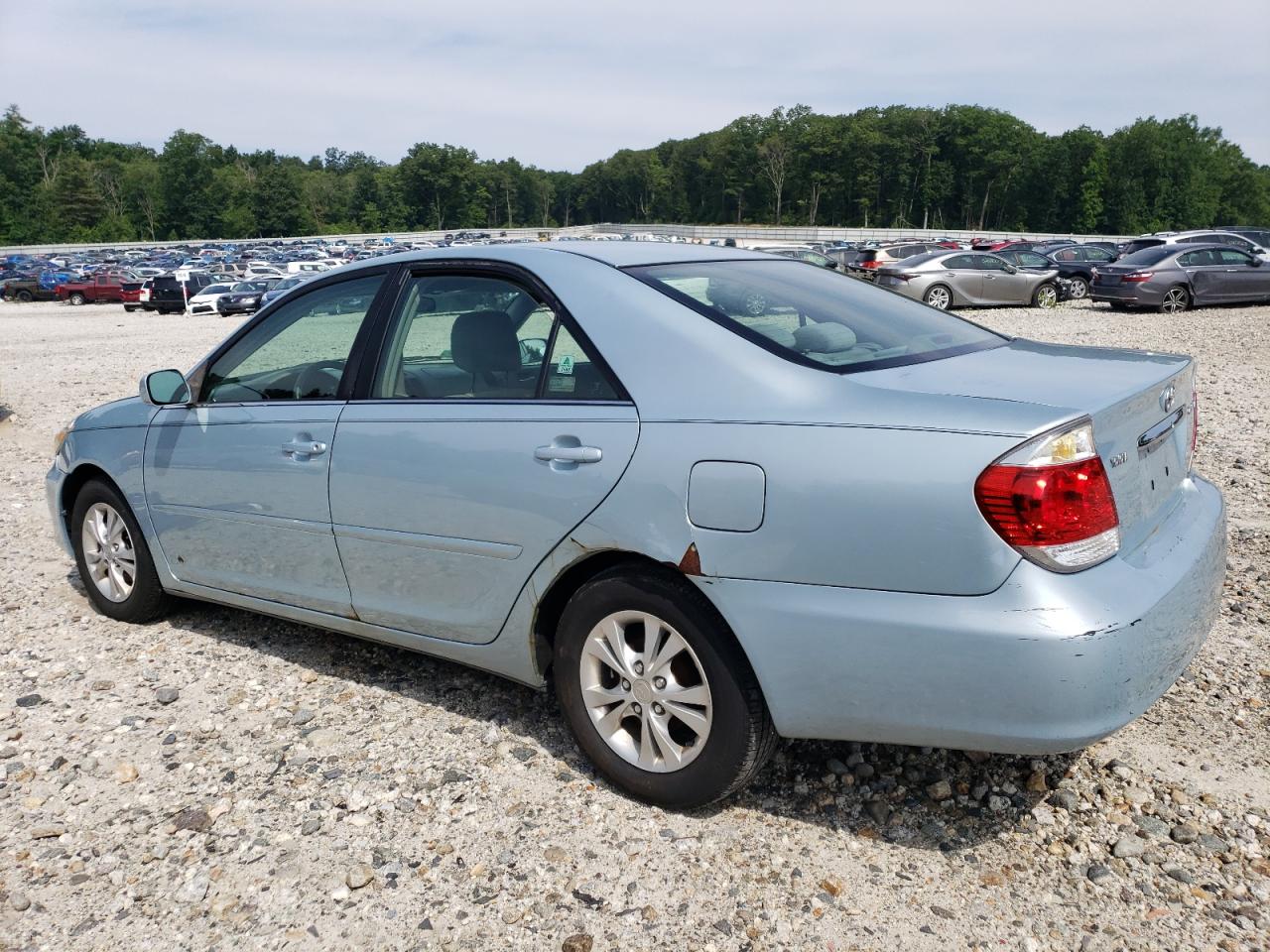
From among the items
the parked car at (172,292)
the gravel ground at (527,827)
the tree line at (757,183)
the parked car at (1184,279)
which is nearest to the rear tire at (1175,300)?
the parked car at (1184,279)

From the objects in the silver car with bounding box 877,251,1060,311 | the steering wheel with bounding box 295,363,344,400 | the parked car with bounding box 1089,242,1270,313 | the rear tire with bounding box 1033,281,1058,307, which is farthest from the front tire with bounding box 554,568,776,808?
the rear tire with bounding box 1033,281,1058,307

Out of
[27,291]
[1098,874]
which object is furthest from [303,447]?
[27,291]

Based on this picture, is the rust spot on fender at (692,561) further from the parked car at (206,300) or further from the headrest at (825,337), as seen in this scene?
the parked car at (206,300)

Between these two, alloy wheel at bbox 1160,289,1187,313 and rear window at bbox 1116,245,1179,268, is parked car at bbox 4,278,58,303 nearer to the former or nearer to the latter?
rear window at bbox 1116,245,1179,268

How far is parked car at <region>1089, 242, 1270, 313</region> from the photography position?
71.0 ft

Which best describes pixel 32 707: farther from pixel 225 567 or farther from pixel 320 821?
pixel 320 821

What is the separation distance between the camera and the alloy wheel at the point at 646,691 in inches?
114

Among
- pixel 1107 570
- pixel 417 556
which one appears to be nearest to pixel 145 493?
pixel 417 556

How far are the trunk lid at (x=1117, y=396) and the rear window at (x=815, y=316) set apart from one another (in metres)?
0.14

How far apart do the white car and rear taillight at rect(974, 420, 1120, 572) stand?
1580 inches

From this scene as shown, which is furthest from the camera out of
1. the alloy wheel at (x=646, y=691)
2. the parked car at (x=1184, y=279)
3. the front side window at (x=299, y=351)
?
the parked car at (x=1184, y=279)

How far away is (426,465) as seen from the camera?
3.36 meters

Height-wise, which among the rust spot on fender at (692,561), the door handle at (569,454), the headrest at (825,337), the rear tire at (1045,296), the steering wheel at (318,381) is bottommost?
the rear tire at (1045,296)

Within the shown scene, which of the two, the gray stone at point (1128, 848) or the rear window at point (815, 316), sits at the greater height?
the rear window at point (815, 316)
